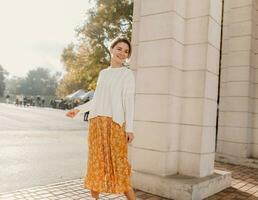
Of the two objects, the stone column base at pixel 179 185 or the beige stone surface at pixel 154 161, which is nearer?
the stone column base at pixel 179 185

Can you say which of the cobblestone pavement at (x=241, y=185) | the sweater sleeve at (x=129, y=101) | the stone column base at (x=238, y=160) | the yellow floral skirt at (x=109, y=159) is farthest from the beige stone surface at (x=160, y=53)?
the stone column base at (x=238, y=160)

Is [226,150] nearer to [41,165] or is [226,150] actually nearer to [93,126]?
[41,165]

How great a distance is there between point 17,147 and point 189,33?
6.22 metres

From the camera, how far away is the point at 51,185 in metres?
5.66

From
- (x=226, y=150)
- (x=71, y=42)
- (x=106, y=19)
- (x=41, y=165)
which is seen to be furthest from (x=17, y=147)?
(x=71, y=42)

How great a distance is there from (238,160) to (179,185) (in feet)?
13.9

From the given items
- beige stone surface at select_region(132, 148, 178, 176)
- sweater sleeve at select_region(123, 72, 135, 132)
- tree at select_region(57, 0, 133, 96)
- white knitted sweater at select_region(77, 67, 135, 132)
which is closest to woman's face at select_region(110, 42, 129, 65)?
white knitted sweater at select_region(77, 67, 135, 132)

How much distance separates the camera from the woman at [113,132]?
402 cm

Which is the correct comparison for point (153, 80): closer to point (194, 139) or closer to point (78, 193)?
point (194, 139)

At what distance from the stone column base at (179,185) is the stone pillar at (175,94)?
16 millimetres

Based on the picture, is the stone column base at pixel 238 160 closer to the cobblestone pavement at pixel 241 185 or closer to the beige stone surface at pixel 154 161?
the cobblestone pavement at pixel 241 185

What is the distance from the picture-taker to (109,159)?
4.04m

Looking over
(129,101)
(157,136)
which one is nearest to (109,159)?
(129,101)

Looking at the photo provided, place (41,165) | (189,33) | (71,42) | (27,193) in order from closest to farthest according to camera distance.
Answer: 1. (27,193)
2. (189,33)
3. (41,165)
4. (71,42)
